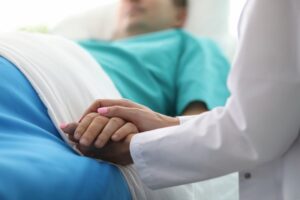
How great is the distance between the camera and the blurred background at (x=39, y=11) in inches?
85.9

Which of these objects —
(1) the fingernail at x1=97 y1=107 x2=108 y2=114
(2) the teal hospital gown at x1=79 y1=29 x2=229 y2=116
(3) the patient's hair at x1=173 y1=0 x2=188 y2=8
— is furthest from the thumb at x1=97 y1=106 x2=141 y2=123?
(3) the patient's hair at x1=173 y1=0 x2=188 y2=8

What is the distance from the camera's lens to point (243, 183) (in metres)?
0.82

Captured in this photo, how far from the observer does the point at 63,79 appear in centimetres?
104

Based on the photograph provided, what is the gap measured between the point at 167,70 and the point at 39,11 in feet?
3.04

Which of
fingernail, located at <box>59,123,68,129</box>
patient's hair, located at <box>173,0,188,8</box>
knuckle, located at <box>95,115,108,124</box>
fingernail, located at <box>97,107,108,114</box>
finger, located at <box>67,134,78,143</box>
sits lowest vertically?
patient's hair, located at <box>173,0,188,8</box>

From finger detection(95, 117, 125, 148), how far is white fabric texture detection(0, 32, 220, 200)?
64 millimetres

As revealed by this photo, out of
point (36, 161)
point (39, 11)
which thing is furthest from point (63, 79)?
point (39, 11)

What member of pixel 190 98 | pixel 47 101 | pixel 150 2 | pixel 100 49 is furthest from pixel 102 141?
pixel 150 2

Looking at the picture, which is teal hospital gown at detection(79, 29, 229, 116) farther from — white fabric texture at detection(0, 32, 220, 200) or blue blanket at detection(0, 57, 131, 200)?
blue blanket at detection(0, 57, 131, 200)

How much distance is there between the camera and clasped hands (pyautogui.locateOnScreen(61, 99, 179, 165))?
86cm

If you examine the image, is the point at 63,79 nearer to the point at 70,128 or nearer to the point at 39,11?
the point at 70,128

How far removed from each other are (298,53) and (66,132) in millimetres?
422

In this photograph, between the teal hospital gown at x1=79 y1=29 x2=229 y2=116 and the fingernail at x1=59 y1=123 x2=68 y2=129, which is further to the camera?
the teal hospital gown at x1=79 y1=29 x2=229 y2=116

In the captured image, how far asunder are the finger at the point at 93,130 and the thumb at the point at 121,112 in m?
0.01
